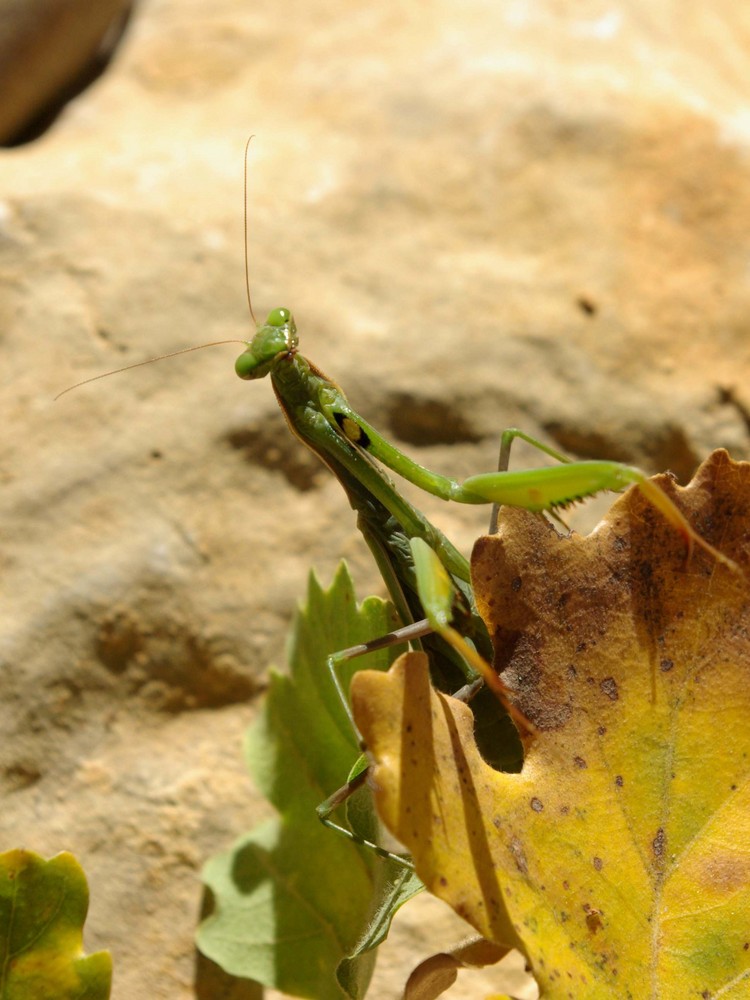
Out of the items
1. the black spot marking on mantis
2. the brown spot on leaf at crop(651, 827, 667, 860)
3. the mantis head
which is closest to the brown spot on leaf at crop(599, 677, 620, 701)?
the brown spot on leaf at crop(651, 827, 667, 860)

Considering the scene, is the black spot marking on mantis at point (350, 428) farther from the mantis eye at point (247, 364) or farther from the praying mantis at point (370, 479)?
the mantis eye at point (247, 364)

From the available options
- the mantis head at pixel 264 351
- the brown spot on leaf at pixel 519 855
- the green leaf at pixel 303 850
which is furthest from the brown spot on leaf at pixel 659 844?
the mantis head at pixel 264 351

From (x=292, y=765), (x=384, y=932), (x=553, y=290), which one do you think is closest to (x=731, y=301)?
(x=553, y=290)

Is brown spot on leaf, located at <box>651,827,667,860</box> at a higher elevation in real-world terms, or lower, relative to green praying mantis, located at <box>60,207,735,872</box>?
higher

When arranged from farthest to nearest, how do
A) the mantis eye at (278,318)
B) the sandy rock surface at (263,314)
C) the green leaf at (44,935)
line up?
the sandy rock surface at (263,314) → the mantis eye at (278,318) → the green leaf at (44,935)

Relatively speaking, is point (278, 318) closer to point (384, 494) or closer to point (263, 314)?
point (384, 494)

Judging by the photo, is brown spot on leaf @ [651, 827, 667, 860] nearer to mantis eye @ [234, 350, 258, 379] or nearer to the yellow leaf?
the yellow leaf
